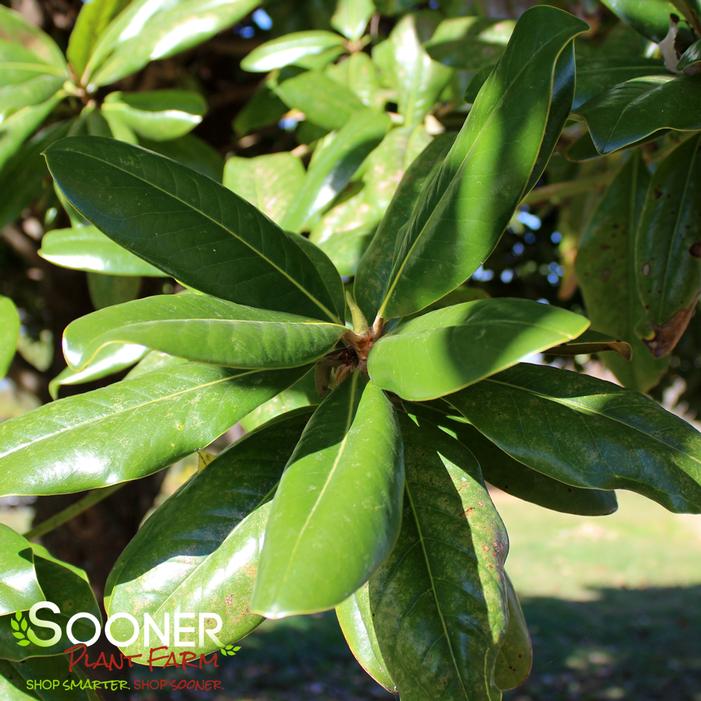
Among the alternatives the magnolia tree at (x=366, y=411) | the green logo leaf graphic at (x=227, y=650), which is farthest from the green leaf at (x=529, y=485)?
the green logo leaf graphic at (x=227, y=650)

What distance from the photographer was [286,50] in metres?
1.82

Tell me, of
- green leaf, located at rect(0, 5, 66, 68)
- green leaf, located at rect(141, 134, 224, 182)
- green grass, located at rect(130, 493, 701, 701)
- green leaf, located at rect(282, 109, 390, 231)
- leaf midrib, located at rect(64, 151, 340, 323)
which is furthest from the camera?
green grass, located at rect(130, 493, 701, 701)

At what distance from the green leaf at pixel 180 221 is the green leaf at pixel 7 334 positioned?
36 cm

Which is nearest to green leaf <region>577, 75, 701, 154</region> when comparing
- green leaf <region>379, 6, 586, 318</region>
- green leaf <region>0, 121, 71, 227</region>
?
green leaf <region>379, 6, 586, 318</region>

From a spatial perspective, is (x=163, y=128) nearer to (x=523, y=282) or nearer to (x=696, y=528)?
(x=523, y=282)

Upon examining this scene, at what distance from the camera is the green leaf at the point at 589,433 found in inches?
32.2

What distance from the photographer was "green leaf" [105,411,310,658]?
0.88m

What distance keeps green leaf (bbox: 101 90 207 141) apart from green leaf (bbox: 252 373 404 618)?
89 cm

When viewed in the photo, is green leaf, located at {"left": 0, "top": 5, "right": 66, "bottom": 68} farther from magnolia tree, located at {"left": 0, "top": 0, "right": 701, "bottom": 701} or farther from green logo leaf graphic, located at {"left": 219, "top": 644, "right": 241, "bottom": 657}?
green logo leaf graphic, located at {"left": 219, "top": 644, "right": 241, "bottom": 657}

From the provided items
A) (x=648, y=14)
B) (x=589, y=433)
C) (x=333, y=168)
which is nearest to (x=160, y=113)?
(x=333, y=168)

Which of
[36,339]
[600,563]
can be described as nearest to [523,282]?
[36,339]

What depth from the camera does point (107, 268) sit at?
1279mm

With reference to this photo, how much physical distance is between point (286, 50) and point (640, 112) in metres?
1.03

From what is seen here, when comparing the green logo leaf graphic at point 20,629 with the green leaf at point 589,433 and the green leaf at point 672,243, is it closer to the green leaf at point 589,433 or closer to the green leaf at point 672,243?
the green leaf at point 589,433
